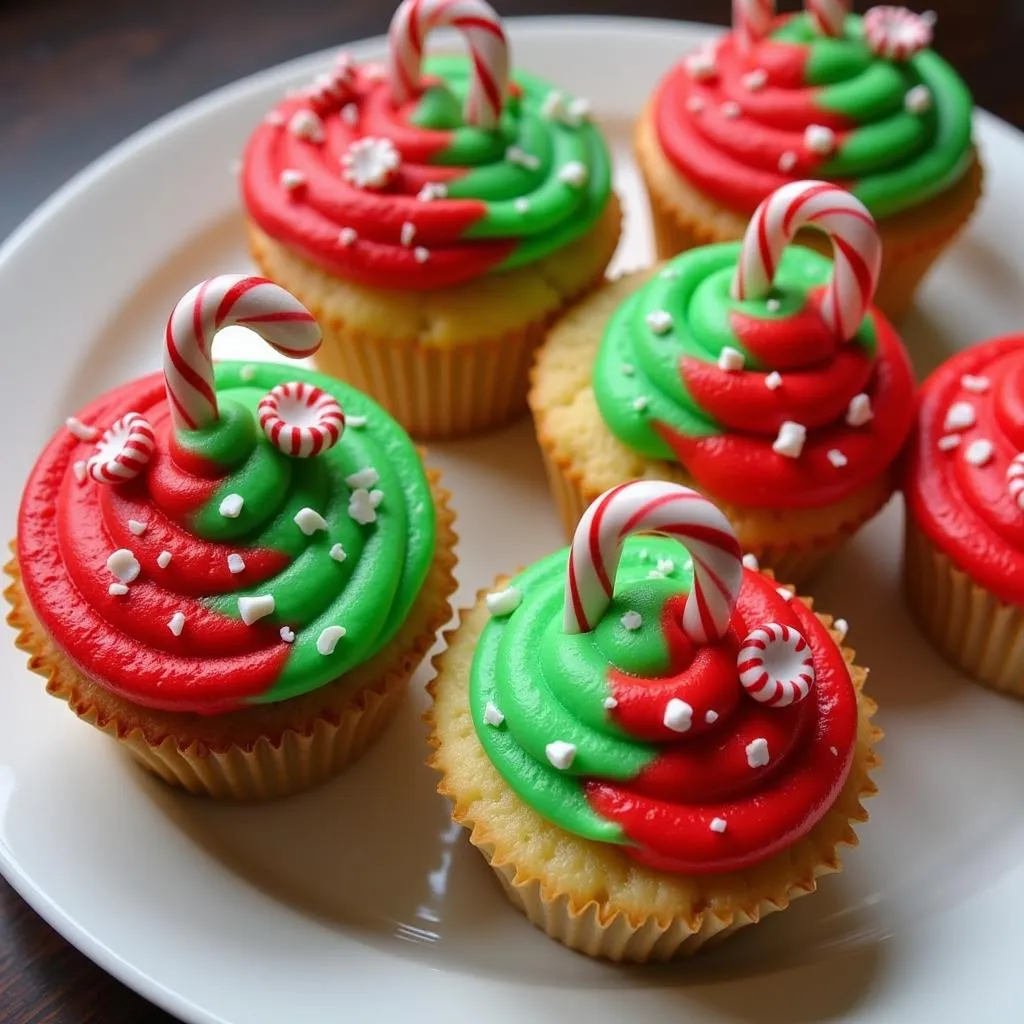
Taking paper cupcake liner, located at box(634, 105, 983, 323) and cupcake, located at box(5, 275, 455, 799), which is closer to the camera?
cupcake, located at box(5, 275, 455, 799)

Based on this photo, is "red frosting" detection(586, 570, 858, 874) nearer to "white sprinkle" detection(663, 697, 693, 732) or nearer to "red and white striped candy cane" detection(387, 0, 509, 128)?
"white sprinkle" detection(663, 697, 693, 732)

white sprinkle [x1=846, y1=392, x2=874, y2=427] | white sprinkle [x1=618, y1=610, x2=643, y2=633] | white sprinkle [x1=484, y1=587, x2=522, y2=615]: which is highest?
white sprinkle [x1=618, y1=610, x2=643, y2=633]

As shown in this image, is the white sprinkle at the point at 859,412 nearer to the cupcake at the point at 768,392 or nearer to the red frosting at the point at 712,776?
the cupcake at the point at 768,392

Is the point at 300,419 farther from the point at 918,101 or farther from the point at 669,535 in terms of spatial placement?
the point at 918,101

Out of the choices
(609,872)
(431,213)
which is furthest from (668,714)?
(431,213)

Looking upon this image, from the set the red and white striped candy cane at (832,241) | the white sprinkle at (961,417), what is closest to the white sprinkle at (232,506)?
the red and white striped candy cane at (832,241)

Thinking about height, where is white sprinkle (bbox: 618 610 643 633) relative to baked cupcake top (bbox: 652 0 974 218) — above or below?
below

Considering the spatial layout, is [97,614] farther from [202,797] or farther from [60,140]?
[60,140]

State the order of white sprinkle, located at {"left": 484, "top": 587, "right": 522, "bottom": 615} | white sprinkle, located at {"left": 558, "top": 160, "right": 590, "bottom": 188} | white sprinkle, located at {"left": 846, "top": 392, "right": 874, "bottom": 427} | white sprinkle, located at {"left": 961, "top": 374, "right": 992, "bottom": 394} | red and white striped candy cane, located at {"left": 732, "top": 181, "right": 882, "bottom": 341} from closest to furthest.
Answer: white sprinkle, located at {"left": 484, "top": 587, "right": 522, "bottom": 615}, red and white striped candy cane, located at {"left": 732, "top": 181, "right": 882, "bottom": 341}, white sprinkle, located at {"left": 846, "top": 392, "right": 874, "bottom": 427}, white sprinkle, located at {"left": 961, "top": 374, "right": 992, "bottom": 394}, white sprinkle, located at {"left": 558, "top": 160, "right": 590, "bottom": 188}

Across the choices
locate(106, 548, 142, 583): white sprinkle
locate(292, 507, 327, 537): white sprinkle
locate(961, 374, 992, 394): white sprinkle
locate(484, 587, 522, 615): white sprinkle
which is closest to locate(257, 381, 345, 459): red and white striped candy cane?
locate(292, 507, 327, 537): white sprinkle

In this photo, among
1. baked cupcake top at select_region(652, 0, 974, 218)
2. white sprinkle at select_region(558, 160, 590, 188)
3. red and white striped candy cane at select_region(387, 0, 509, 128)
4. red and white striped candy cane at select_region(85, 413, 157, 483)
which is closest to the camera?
red and white striped candy cane at select_region(85, 413, 157, 483)
